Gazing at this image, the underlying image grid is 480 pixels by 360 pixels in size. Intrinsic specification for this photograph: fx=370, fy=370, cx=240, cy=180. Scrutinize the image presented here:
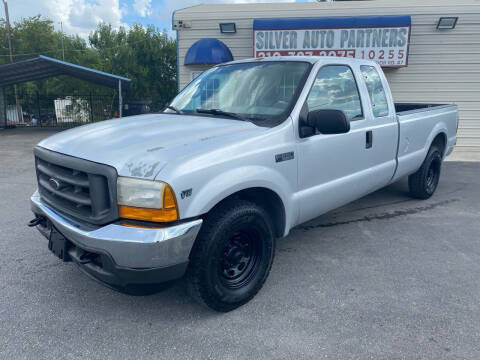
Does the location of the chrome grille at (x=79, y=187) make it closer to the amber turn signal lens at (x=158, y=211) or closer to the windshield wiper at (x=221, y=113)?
the amber turn signal lens at (x=158, y=211)

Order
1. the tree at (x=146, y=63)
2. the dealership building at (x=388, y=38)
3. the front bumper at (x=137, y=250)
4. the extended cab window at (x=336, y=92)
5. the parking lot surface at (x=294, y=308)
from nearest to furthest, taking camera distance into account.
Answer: the front bumper at (x=137, y=250)
the parking lot surface at (x=294, y=308)
the extended cab window at (x=336, y=92)
the dealership building at (x=388, y=38)
the tree at (x=146, y=63)

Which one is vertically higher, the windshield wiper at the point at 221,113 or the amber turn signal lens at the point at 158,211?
the windshield wiper at the point at 221,113

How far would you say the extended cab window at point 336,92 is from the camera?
11.1 ft

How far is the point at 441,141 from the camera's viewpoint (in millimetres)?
5816

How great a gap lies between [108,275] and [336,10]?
10.7 m

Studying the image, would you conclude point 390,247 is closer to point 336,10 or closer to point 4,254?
point 4,254

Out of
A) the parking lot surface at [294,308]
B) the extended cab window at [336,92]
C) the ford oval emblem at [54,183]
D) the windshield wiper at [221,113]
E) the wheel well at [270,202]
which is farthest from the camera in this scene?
the extended cab window at [336,92]

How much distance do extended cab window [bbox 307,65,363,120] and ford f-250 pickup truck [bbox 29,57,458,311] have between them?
12mm

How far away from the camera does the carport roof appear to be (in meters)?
13.9

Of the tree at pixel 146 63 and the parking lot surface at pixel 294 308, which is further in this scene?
the tree at pixel 146 63

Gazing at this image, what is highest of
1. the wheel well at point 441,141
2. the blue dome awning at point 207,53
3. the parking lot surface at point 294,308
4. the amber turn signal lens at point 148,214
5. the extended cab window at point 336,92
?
the blue dome awning at point 207,53

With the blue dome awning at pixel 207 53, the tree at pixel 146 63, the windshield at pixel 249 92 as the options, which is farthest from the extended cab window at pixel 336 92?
the tree at pixel 146 63

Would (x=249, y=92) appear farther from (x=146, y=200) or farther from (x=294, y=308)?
(x=294, y=308)

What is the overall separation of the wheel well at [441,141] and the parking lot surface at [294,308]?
6.20 feet
